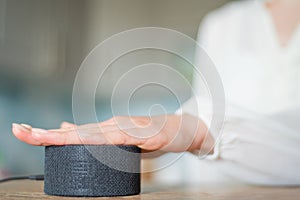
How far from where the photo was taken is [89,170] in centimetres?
62

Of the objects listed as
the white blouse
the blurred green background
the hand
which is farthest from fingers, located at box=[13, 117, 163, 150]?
the blurred green background

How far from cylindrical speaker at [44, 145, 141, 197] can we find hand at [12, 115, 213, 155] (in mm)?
22

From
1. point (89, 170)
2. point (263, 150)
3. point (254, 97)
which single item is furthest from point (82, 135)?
point (254, 97)

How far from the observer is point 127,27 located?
10.7 feet

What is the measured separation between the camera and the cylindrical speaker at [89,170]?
2.03 ft

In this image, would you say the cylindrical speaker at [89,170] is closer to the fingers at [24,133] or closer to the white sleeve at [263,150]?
the fingers at [24,133]

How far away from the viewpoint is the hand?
649 mm

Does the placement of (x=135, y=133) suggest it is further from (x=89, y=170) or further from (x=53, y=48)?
(x=53, y=48)

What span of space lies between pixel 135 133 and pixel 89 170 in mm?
122

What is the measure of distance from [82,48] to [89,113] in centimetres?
239

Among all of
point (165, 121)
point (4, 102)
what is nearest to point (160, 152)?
point (165, 121)

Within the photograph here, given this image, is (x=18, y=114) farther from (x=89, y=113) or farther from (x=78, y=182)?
(x=78, y=182)

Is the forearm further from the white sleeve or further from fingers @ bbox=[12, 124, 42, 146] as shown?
fingers @ bbox=[12, 124, 42, 146]

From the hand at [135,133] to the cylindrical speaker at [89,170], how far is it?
0.07 feet
